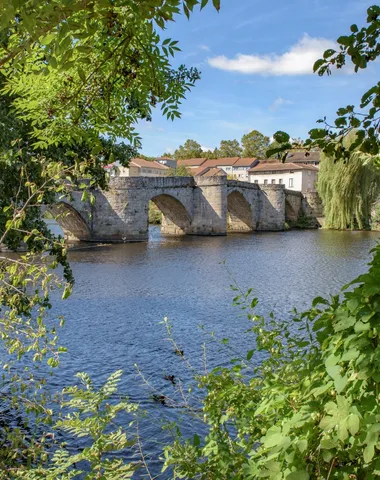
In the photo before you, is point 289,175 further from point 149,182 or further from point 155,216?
point 149,182

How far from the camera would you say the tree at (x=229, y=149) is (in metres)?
91.4

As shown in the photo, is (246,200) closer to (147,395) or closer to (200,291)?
(200,291)

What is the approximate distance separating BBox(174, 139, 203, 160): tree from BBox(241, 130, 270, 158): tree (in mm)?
7919

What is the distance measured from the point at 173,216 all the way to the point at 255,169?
116ft

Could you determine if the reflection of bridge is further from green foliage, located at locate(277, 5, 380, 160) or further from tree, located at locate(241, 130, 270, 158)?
tree, located at locate(241, 130, 270, 158)

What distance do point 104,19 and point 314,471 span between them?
187 centimetres

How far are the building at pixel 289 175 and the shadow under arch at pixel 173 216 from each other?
26774 mm

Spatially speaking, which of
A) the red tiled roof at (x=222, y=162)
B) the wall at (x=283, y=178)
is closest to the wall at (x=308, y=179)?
the wall at (x=283, y=178)

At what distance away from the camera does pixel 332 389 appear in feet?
6.42

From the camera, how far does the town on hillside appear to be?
63.4 meters

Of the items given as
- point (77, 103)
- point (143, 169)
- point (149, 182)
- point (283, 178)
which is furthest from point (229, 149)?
point (77, 103)

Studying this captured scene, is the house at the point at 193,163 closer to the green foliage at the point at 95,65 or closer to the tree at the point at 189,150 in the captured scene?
the tree at the point at 189,150

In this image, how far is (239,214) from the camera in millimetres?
41312

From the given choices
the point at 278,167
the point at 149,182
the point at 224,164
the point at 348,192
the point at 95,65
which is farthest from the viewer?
the point at 224,164
